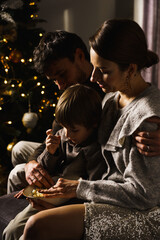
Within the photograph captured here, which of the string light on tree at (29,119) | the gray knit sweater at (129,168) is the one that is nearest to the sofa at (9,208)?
the gray knit sweater at (129,168)

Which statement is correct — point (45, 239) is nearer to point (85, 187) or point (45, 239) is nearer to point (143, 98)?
point (85, 187)

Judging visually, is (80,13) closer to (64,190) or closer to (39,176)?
(39,176)

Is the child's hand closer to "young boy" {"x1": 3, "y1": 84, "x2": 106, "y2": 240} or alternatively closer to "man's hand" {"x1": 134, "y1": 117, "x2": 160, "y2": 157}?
"young boy" {"x1": 3, "y1": 84, "x2": 106, "y2": 240}

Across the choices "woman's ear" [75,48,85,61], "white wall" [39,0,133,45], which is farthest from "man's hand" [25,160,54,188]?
"white wall" [39,0,133,45]

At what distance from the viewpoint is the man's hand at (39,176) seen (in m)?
1.52

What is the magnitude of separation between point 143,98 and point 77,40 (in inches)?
33.0

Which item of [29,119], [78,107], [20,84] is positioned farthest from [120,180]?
[20,84]

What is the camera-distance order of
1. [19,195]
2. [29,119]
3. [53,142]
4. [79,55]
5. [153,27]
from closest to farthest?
[53,142], [19,195], [79,55], [29,119], [153,27]

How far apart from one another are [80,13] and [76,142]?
256cm

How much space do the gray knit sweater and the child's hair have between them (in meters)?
0.12

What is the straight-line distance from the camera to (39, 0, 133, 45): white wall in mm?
3463

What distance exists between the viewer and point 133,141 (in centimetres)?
122

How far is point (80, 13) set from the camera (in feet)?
12.0

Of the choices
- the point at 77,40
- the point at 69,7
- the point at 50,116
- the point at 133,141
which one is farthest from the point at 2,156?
the point at 133,141
